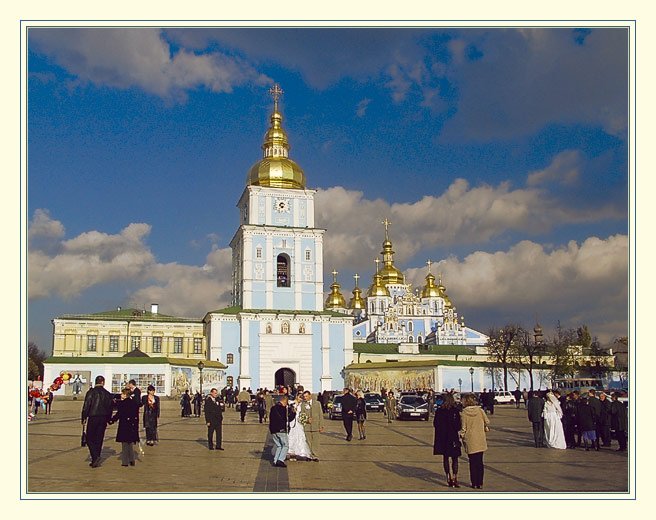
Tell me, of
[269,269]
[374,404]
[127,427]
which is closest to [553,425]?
[127,427]

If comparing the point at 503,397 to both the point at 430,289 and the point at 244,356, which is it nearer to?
the point at 244,356

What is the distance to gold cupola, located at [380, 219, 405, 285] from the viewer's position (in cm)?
10319

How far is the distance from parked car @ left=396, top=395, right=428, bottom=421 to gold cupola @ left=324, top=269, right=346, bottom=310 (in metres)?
67.4

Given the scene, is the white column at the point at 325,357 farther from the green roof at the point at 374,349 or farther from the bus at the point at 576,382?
the bus at the point at 576,382

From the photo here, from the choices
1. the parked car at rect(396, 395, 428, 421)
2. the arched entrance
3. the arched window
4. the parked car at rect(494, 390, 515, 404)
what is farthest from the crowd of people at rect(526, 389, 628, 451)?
the arched window

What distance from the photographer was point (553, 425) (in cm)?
1859

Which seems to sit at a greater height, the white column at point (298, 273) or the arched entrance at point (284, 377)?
the white column at point (298, 273)

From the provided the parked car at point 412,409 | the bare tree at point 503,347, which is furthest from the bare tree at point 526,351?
the parked car at point 412,409

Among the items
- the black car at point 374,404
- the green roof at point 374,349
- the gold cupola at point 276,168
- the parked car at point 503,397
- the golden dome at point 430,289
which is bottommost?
the parked car at point 503,397

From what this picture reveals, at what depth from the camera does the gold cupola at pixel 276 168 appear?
200 ft

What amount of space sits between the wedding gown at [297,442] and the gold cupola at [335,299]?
8255 cm

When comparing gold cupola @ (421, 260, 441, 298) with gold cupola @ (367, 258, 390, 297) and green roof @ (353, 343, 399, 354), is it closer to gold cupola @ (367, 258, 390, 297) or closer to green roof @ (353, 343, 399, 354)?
gold cupola @ (367, 258, 390, 297)

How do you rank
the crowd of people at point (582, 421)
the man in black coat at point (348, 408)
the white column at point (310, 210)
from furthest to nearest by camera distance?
the white column at point (310, 210)
the man in black coat at point (348, 408)
the crowd of people at point (582, 421)
